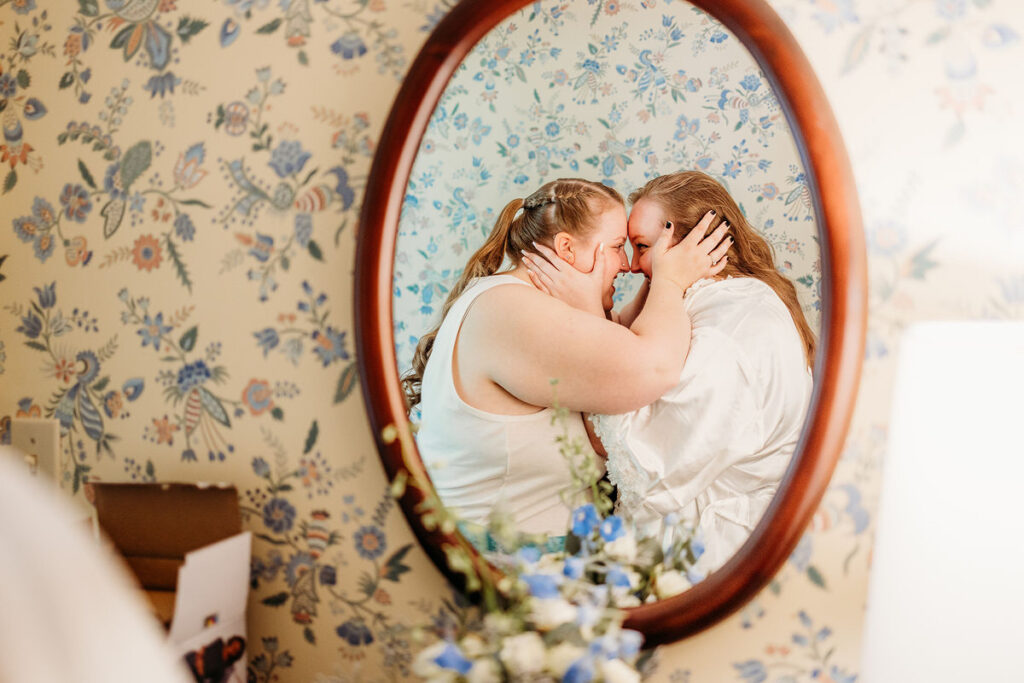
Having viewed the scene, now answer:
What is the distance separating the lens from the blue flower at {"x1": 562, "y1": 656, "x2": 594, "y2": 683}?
0.62 m

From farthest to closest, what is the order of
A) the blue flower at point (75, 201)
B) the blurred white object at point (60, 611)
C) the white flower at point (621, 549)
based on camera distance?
the blue flower at point (75, 201)
the white flower at point (621, 549)
the blurred white object at point (60, 611)

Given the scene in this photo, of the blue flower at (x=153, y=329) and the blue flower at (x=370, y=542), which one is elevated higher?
the blue flower at (x=153, y=329)

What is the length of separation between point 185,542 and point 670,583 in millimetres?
739

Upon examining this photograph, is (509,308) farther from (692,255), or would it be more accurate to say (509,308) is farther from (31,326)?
(31,326)

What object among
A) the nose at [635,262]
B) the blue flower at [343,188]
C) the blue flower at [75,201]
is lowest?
the nose at [635,262]

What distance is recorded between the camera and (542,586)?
0.66 m

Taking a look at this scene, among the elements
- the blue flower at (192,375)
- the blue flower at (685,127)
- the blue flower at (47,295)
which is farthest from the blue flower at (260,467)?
the blue flower at (685,127)

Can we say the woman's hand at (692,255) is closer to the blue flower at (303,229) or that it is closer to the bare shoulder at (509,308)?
the bare shoulder at (509,308)

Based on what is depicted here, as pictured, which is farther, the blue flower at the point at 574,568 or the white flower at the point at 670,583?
the white flower at the point at 670,583

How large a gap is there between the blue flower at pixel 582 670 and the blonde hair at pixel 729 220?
42 centimetres

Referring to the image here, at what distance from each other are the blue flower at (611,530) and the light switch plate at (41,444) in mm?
1070

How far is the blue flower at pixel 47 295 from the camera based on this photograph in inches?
49.7

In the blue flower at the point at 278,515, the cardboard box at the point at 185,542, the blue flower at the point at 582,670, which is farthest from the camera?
the blue flower at the point at 278,515

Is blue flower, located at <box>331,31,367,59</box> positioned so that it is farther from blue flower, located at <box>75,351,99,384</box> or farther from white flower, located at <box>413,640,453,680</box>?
white flower, located at <box>413,640,453,680</box>
